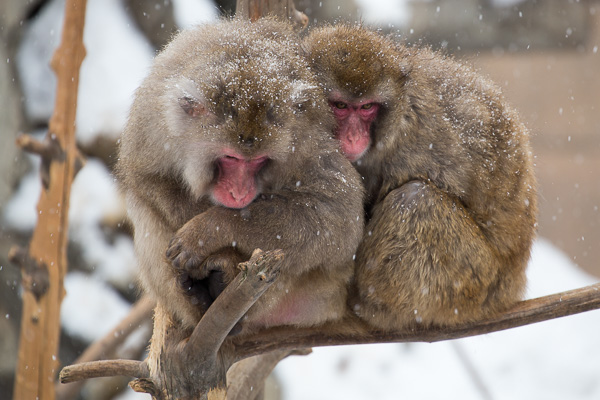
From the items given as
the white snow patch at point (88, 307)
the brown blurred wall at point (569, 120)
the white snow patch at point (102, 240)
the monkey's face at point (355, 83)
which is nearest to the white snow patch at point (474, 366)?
the brown blurred wall at point (569, 120)

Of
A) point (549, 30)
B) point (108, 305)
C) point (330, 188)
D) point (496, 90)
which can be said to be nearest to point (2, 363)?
point (108, 305)

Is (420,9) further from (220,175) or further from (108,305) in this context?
(220,175)

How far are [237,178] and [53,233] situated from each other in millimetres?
3137

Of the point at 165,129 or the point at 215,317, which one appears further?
the point at 165,129

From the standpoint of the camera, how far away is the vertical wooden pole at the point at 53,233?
16.6ft

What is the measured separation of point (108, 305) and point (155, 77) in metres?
4.46

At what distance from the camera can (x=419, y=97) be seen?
10.5ft

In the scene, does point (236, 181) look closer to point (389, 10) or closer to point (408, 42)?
point (408, 42)

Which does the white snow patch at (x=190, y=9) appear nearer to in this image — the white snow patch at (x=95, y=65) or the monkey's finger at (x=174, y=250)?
the white snow patch at (x=95, y=65)

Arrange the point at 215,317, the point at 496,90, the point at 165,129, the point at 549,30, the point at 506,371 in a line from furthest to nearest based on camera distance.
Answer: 1. the point at 549,30
2. the point at 506,371
3. the point at 496,90
4. the point at 165,129
5. the point at 215,317

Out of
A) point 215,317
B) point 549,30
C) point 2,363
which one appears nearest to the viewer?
point 215,317

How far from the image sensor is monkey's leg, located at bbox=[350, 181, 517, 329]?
303 cm

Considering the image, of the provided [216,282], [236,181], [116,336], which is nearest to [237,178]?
[236,181]

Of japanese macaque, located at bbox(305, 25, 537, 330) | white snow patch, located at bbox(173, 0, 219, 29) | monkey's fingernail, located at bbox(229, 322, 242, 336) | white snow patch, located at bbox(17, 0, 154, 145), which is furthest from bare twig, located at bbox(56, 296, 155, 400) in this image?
white snow patch, located at bbox(173, 0, 219, 29)
